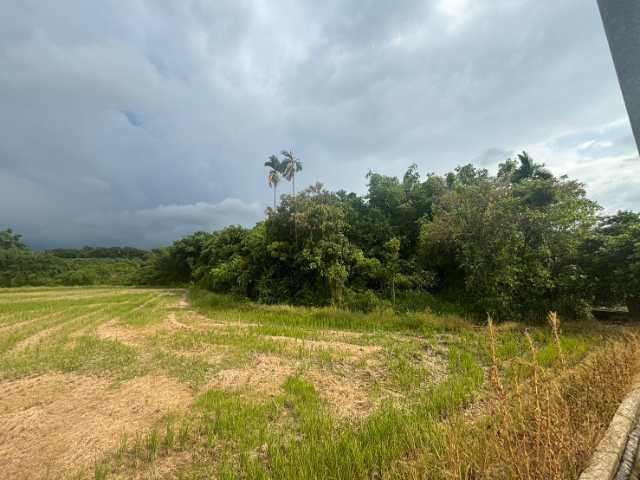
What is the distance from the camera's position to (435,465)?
7.80 ft

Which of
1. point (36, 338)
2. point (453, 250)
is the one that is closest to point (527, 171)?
point (453, 250)

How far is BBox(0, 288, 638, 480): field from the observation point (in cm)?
257

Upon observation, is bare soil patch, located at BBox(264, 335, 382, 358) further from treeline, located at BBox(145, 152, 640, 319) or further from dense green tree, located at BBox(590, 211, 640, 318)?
dense green tree, located at BBox(590, 211, 640, 318)

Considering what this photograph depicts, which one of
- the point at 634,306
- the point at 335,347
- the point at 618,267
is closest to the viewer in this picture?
the point at 335,347

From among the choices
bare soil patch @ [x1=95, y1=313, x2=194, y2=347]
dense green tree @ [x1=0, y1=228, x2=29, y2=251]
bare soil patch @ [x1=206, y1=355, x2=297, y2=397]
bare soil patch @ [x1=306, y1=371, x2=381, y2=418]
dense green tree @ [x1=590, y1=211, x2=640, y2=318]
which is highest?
dense green tree @ [x1=0, y1=228, x2=29, y2=251]

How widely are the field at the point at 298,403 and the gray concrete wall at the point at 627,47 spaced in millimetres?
1511

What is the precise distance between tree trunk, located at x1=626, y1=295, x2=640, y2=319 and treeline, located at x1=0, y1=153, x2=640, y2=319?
0.14ft

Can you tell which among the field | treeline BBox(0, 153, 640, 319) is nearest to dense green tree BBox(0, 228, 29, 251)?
treeline BBox(0, 153, 640, 319)

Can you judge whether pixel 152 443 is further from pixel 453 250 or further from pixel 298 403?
pixel 453 250

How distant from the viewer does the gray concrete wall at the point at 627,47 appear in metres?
1.28

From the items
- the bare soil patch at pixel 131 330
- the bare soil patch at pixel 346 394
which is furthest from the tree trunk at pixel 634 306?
the bare soil patch at pixel 131 330

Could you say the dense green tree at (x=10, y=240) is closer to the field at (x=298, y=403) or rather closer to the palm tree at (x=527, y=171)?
the field at (x=298, y=403)

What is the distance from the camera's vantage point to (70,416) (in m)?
3.81

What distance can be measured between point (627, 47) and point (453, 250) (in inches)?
515
